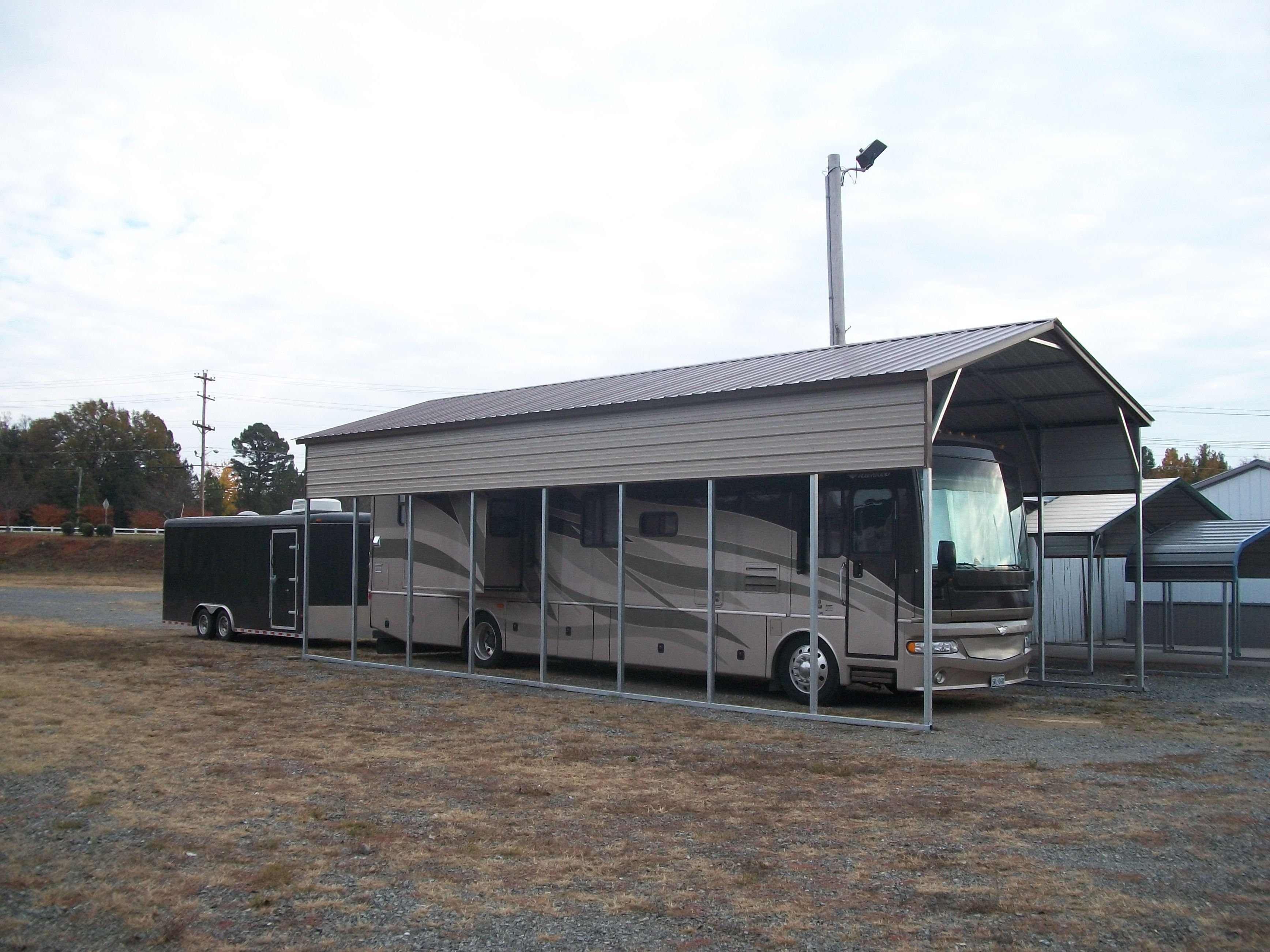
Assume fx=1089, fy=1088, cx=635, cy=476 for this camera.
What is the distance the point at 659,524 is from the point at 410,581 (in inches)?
152

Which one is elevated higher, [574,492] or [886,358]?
[886,358]

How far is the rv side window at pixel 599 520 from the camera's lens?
13.8 m

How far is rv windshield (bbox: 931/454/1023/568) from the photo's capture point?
436 inches

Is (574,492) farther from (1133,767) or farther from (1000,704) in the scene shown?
(1133,767)

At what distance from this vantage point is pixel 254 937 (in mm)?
4570

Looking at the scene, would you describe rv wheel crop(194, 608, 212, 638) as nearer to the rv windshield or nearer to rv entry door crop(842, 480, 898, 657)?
rv entry door crop(842, 480, 898, 657)

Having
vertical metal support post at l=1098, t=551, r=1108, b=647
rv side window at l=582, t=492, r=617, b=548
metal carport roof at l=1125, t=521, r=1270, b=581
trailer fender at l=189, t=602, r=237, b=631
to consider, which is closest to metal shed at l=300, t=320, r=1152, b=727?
rv side window at l=582, t=492, r=617, b=548

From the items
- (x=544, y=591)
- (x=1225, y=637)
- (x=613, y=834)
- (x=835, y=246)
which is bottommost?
(x=613, y=834)

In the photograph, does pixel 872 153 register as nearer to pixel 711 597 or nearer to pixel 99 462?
pixel 711 597

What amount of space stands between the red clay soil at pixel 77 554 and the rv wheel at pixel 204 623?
32.7m

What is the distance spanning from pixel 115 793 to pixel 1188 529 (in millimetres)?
15363

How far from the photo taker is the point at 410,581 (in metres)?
14.8

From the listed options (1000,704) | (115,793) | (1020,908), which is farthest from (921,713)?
(115,793)

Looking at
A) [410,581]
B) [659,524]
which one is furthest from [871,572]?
[410,581]
